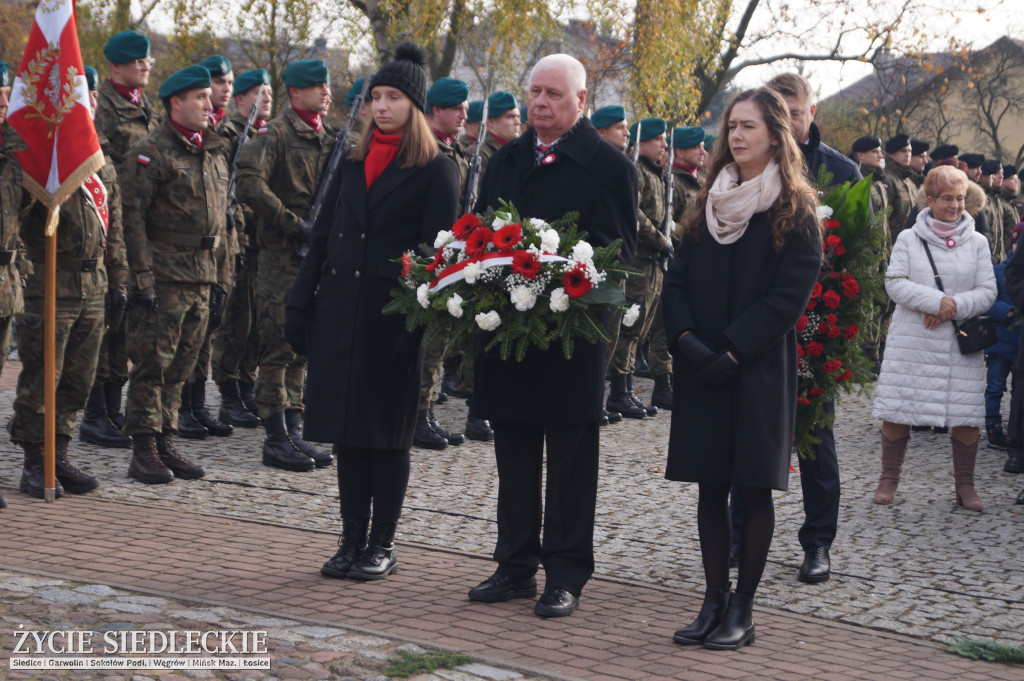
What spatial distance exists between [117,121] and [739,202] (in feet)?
18.7

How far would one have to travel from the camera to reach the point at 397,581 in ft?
18.4

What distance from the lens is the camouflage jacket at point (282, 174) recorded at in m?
8.41

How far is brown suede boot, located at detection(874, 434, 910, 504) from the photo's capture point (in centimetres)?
807

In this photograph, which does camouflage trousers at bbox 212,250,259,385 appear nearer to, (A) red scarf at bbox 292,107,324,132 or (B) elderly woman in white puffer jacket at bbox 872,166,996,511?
(A) red scarf at bbox 292,107,324,132

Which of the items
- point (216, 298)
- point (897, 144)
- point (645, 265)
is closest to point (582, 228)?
point (216, 298)

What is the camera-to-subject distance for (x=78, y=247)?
23.3 feet

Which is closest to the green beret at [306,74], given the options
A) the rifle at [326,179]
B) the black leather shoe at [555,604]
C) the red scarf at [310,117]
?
the red scarf at [310,117]

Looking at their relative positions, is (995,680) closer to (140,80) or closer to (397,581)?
(397,581)

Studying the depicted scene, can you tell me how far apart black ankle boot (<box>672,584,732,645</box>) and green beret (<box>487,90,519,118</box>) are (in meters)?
6.73

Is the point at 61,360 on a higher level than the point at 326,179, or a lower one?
lower

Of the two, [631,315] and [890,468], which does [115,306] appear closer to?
[631,315]

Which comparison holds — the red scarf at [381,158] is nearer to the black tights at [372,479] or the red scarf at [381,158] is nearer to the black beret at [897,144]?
the black tights at [372,479]

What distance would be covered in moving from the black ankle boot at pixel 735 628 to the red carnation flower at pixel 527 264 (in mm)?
1508

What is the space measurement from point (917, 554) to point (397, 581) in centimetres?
288
